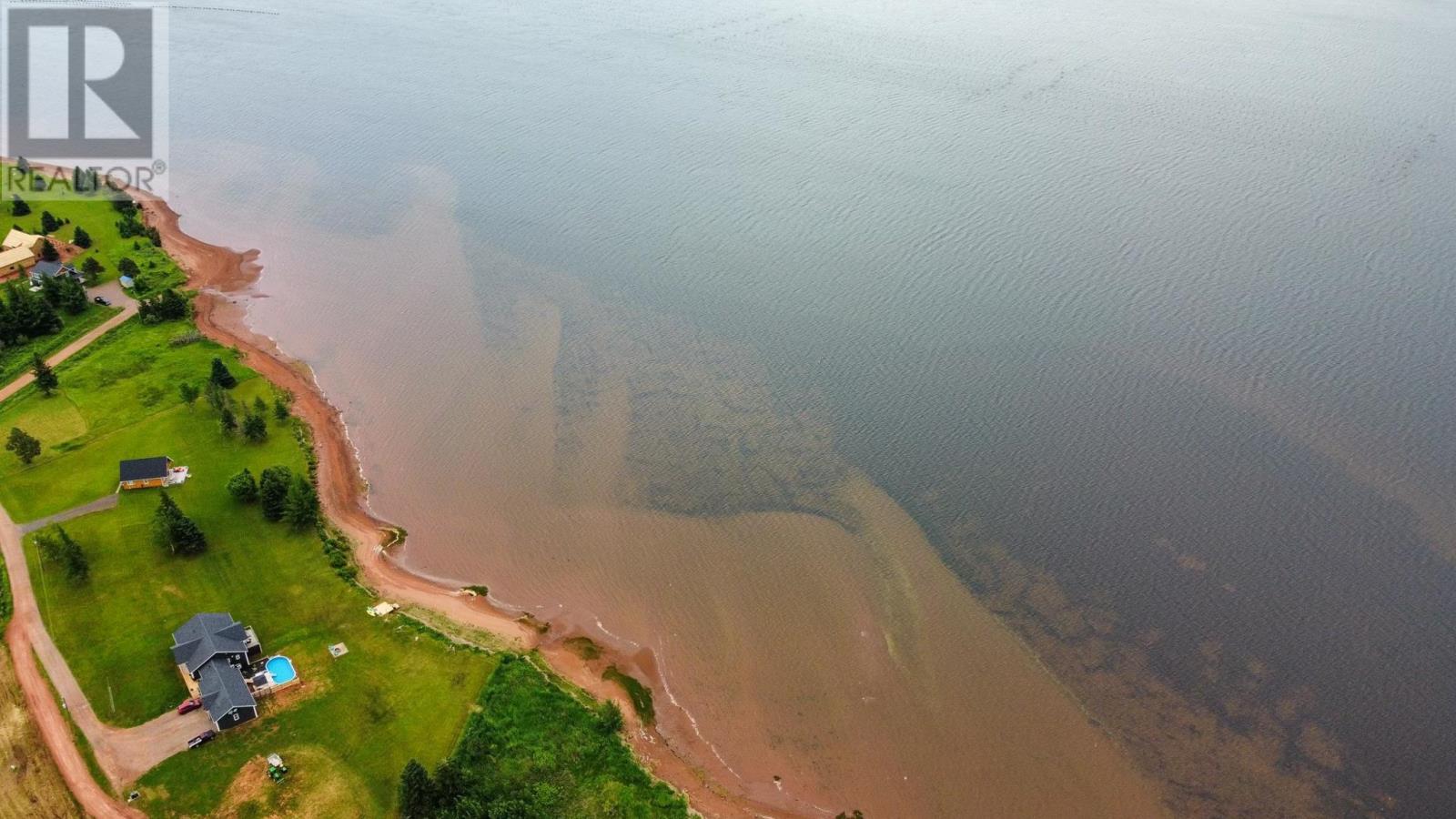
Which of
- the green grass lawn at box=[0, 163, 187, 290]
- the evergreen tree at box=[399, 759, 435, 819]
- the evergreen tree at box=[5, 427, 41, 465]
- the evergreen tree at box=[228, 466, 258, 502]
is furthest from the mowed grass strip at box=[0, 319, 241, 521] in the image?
the evergreen tree at box=[399, 759, 435, 819]

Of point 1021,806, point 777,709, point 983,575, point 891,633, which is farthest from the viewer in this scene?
point 983,575

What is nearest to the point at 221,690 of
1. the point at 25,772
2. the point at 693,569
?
the point at 25,772

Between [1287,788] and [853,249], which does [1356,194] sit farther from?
[1287,788]

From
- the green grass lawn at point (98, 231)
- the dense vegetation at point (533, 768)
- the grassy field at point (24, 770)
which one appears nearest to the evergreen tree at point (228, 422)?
the grassy field at point (24, 770)

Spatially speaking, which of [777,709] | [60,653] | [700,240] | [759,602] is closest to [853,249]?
[700,240]

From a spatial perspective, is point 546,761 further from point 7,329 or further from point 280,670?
point 7,329

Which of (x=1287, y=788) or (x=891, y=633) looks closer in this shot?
(x=1287, y=788)

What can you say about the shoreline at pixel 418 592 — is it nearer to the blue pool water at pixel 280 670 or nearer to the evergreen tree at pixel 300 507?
the evergreen tree at pixel 300 507

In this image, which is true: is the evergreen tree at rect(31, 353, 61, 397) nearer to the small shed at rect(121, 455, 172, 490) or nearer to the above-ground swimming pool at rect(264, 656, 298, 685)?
the small shed at rect(121, 455, 172, 490)
